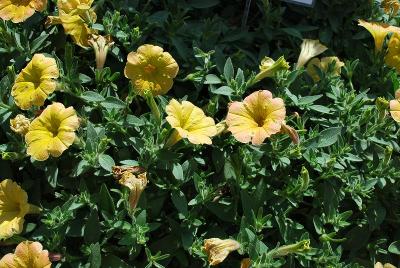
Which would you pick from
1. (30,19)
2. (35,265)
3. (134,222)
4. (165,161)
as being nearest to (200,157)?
(165,161)

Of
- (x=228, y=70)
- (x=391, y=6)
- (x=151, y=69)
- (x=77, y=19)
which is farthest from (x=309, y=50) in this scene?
(x=77, y=19)

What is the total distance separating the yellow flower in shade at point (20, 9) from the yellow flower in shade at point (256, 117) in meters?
1.02

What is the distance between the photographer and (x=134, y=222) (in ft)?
7.46

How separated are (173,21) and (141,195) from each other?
3.12ft

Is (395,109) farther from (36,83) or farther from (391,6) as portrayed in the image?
(36,83)

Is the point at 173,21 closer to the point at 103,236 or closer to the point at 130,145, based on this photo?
the point at 130,145

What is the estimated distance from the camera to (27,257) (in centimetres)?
223

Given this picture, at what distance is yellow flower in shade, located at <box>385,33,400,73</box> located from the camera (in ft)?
9.25

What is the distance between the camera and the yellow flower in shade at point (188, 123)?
229cm

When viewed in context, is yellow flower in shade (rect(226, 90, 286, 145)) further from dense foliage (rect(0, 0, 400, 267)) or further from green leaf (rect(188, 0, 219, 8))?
green leaf (rect(188, 0, 219, 8))

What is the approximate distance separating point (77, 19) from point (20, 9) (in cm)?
28

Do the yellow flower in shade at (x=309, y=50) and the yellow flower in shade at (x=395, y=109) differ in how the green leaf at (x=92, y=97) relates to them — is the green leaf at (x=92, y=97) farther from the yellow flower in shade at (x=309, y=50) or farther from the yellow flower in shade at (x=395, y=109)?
the yellow flower in shade at (x=395, y=109)

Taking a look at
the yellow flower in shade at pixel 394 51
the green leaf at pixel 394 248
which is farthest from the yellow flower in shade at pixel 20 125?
the yellow flower in shade at pixel 394 51

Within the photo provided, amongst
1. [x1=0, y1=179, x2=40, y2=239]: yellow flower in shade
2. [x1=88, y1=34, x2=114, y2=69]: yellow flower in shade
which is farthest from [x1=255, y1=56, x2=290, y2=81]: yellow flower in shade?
[x1=0, y1=179, x2=40, y2=239]: yellow flower in shade
